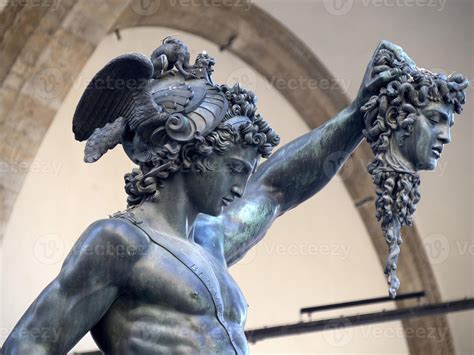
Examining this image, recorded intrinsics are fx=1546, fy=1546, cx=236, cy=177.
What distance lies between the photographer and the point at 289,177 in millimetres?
4309

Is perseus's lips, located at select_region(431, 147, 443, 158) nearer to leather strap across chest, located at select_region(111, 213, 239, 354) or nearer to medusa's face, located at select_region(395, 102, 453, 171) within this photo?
medusa's face, located at select_region(395, 102, 453, 171)

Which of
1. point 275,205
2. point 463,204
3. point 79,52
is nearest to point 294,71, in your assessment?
point 463,204

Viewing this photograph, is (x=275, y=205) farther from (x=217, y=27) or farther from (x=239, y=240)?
(x=217, y=27)

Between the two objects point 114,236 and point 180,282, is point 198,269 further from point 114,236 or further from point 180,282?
point 114,236

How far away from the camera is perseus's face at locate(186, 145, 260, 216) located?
383cm

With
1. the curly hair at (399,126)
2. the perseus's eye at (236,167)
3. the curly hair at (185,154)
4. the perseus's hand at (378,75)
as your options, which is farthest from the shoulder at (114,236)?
the perseus's hand at (378,75)

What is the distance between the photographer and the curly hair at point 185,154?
12.5 ft

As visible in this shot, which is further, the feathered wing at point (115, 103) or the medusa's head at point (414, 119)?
the medusa's head at point (414, 119)

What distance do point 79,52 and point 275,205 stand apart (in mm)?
7935

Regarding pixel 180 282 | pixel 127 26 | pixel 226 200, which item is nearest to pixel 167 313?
pixel 180 282

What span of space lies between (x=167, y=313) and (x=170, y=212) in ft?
0.98

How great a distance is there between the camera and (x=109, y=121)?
3.88 m

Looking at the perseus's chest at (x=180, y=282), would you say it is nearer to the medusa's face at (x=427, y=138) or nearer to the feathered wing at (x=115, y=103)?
the feathered wing at (x=115, y=103)

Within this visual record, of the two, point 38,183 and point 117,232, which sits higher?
point 38,183
